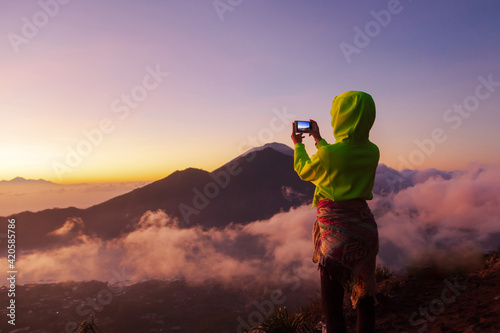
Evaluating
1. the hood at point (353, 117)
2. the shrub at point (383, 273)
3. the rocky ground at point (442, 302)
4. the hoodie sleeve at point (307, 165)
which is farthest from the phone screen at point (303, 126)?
the shrub at point (383, 273)

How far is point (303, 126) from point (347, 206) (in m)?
0.73

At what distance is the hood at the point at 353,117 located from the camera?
2.00 metres

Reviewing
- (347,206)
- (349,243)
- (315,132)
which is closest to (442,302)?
(349,243)

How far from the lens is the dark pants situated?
2090mm

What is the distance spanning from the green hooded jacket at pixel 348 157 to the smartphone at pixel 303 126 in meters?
0.22

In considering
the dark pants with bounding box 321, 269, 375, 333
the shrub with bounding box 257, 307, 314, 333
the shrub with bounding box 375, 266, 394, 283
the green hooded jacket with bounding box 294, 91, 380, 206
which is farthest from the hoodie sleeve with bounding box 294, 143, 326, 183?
the shrub with bounding box 375, 266, 394, 283

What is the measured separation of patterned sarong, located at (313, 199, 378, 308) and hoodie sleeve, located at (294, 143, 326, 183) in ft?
0.78

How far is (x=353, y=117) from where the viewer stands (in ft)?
6.63

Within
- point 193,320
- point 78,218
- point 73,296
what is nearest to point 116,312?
point 73,296

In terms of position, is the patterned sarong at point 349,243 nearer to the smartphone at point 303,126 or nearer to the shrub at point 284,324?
the smartphone at point 303,126

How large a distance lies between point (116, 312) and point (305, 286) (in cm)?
8780

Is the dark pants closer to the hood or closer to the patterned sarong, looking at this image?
the patterned sarong

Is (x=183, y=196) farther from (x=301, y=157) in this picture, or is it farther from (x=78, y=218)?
(x=301, y=157)

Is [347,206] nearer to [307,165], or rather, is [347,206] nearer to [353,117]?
[307,165]
